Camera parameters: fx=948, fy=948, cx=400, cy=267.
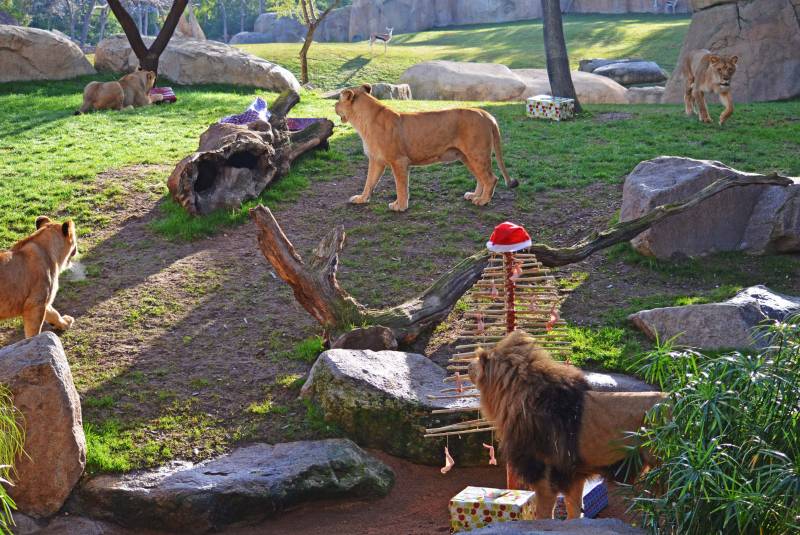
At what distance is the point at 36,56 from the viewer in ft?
69.5

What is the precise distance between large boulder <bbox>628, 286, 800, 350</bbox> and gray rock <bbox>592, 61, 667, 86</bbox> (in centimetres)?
2135

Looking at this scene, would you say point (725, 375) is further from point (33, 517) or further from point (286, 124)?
point (286, 124)

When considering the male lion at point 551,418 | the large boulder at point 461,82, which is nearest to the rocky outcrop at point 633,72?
the large boulder at point 461,82

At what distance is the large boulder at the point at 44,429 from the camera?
7000mm

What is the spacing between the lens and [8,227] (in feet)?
37.4

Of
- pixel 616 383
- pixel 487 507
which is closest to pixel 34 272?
pixel 487 507

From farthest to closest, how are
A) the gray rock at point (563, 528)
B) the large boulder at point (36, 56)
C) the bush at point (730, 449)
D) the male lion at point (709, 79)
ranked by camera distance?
the large boulder at point (36, 56), the male lion at point (709, 79), the gray rock at point (563, 528), the bush at point (730, 449)

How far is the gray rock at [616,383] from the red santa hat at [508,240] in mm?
1170

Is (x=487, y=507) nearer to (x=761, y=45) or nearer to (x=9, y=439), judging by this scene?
(x=9, y=439)

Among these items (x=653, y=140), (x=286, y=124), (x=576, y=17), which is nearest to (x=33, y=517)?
(x=286, y=124)

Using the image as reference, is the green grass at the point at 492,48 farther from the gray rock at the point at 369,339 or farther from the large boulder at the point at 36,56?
the gray rock at the point at 369,339

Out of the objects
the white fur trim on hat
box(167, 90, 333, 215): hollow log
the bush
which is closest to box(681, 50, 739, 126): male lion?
box(167, 90, 333, 215): hollow log

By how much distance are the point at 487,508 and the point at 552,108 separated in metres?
12.4

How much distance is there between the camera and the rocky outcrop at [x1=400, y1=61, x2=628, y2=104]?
24328 mm
